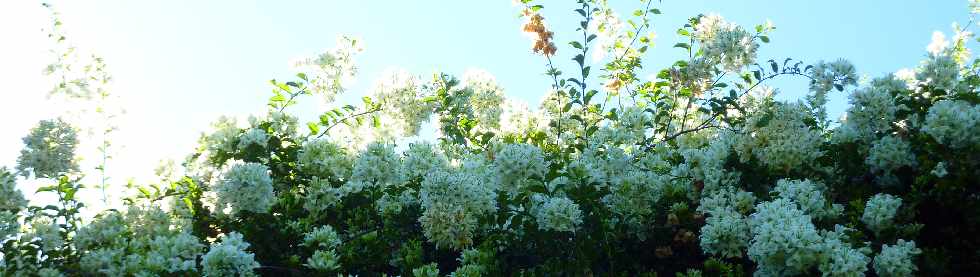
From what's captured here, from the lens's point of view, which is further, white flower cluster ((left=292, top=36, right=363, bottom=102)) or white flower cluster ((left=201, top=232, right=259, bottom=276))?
white flower cluster ((left=292, top=36, right=363, bottom=102))

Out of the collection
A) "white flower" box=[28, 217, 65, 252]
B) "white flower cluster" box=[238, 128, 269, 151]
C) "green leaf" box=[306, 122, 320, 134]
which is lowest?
"white flower" box=[28, 217, 65, 252]

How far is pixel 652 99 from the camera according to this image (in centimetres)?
687

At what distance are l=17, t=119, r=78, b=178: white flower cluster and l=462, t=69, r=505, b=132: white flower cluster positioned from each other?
133 inches

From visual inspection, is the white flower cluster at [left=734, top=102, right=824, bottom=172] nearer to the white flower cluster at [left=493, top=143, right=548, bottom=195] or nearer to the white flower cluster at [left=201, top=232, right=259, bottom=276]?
the white flower cluster at [left=493, top=143, right=548, bottom=195]

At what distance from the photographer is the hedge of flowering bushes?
396 centimetres

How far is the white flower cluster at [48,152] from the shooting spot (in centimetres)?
542

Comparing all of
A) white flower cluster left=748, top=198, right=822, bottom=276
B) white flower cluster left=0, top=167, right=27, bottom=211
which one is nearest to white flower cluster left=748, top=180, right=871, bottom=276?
white flower cluster left=748, top=198, right=822, bottom=276

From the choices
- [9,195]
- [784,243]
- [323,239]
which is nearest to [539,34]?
[323,239]

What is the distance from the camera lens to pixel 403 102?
7.03 metres

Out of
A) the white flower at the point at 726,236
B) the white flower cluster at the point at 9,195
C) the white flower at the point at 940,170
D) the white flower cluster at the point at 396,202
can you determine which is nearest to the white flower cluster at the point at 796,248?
the white flower at the point at 726,236

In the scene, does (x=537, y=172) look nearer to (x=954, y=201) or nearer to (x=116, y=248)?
(x=954, y=201)

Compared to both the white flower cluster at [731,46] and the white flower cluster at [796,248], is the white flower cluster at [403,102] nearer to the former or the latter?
the white flower cluster at [731,46]

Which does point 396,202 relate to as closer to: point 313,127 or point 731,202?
point 313,127

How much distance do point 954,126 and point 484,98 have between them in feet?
14.0
